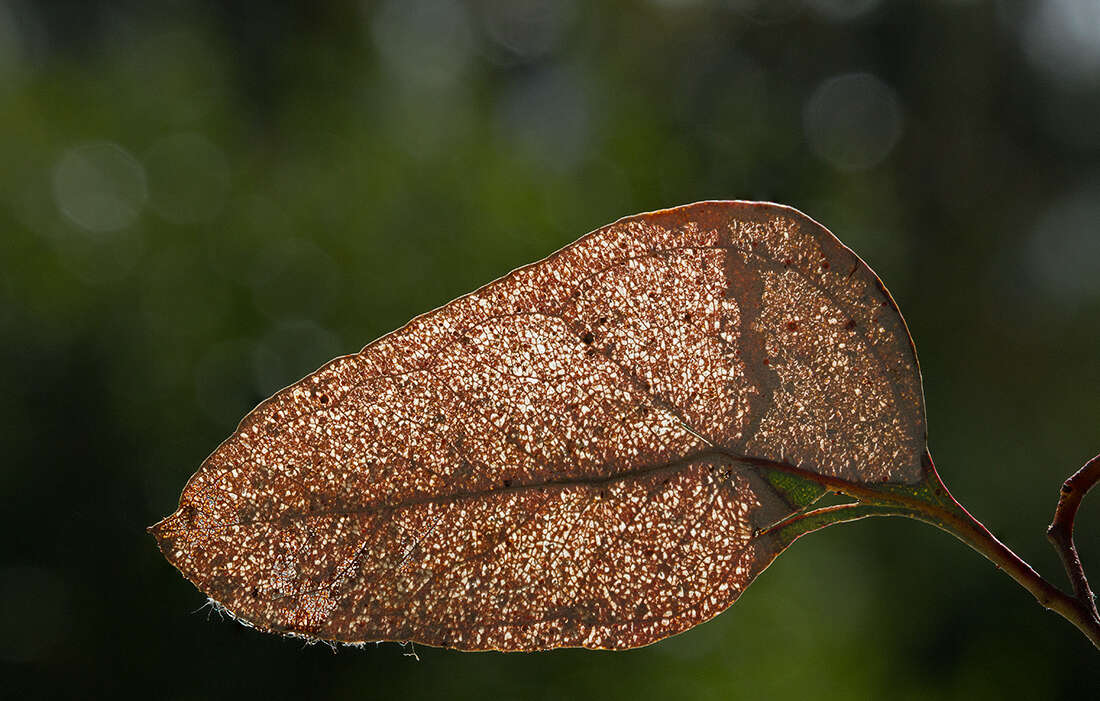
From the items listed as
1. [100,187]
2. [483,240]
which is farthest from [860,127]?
[100,187]

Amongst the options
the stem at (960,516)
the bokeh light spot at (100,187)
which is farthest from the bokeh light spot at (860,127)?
the stem at (960,516)

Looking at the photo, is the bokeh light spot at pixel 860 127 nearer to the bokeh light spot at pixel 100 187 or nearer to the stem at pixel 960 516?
the bokeh light spot at pixel 100 187

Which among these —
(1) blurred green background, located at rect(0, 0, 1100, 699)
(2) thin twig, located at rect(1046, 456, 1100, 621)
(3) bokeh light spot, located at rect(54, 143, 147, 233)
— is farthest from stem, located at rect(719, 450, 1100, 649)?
(3) bokeh light spot, located at rect(54, 143, 147, 233)

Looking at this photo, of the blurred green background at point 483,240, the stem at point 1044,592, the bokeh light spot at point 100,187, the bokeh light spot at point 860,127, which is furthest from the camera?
the bokeh light spot at point 860,127

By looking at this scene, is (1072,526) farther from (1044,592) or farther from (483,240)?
(483,240)

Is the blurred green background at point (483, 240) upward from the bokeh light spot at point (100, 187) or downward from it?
downward
